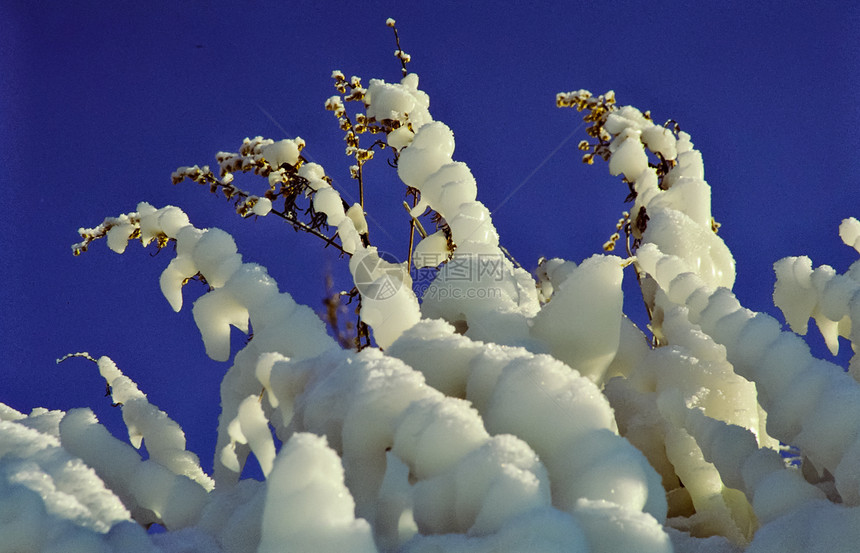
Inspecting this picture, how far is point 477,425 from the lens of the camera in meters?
0.38

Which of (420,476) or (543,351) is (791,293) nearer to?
(543,351)

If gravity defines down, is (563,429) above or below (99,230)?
below

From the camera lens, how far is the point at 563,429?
42cm

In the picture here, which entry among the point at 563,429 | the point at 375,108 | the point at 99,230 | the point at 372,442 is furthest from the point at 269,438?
the point at 99,230

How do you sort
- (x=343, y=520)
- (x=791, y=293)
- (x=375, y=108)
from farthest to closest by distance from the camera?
(x=375, y=108) → (x=791, y=293) → (x=343, y=520)

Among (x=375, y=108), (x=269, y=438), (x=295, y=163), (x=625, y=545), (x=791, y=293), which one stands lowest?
(x=625, y=545)

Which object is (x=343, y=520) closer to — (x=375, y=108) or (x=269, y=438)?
(x=269, y=438)

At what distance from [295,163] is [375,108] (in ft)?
2.34

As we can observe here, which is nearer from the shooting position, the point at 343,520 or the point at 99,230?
the point at 343,520

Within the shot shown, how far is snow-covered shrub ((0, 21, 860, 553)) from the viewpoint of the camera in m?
0.36

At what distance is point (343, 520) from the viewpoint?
1.04ft

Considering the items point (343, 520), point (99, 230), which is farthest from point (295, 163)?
point (343, 520)

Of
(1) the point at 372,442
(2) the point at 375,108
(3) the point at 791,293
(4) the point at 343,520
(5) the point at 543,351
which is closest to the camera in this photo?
(4) the point at 343,520

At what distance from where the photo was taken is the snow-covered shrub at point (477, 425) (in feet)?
1.18
